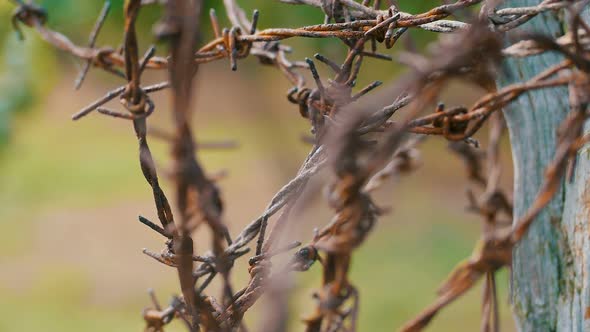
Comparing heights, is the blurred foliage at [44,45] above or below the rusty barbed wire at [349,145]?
above

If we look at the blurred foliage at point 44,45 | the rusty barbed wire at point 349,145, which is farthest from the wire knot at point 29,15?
the blurred foliage at point 44,45

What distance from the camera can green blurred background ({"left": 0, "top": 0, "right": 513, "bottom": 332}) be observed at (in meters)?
2.85

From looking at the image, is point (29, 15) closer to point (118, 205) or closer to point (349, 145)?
point (349, 145)

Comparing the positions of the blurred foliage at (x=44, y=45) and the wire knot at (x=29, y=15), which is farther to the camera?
the blurred foliage at (x=44, y=45)

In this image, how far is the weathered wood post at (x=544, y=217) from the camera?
1.67ft

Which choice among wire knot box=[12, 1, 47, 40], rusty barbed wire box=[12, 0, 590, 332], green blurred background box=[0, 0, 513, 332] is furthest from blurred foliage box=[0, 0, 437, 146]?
rusty barbed wire box=[12, 0, 590, 332]

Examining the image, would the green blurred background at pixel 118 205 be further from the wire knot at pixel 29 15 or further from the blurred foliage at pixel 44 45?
the wire knot at pixel 29 15

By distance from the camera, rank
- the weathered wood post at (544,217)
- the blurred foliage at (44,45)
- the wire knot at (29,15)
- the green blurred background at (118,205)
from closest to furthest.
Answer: the weathered wood post at (544,217)
the wire knot at (29,15)
the blurred foliage at (44,45)
the green blurred background at (118,205)

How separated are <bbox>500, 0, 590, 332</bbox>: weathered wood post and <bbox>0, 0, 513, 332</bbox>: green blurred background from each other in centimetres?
164

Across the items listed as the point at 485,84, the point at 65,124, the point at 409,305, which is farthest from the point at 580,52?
the point at 65,124

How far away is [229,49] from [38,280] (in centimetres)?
337

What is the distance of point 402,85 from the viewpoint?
276mm

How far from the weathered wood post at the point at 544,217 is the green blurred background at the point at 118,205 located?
64.4 inches

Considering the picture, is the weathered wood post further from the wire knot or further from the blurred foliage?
the blurred foliage
